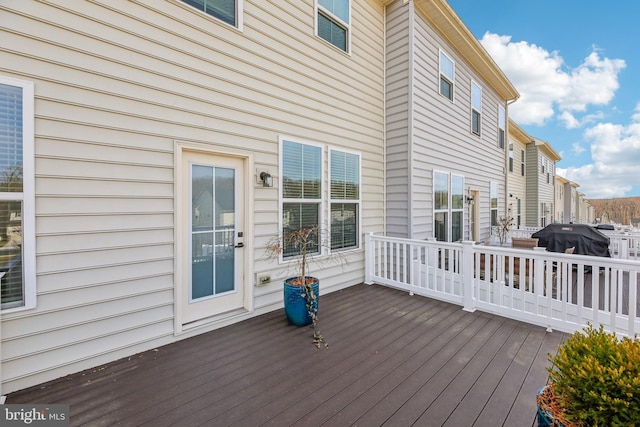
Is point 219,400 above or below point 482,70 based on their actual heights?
below

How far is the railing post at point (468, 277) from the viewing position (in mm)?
3725

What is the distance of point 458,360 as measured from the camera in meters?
2.52

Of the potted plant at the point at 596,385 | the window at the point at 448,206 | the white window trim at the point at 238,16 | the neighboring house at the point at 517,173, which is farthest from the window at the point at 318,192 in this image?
the neighboring house at the point at 517,173

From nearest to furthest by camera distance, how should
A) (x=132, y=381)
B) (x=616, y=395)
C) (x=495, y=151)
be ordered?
(x=616, y=395)
(x=132, y=381)
(x=495, y=151)

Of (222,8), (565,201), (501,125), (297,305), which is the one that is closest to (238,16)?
(222,8)

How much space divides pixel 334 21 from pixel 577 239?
6542 millimetres

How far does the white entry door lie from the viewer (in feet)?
9.88

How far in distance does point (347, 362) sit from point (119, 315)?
2.17 meters

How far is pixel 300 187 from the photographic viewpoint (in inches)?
158

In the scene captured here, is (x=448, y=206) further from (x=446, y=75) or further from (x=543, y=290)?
(x=446, y=75)

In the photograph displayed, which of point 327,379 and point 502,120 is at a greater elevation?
point 502,120

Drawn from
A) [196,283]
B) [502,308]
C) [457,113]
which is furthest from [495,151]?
[196,283]

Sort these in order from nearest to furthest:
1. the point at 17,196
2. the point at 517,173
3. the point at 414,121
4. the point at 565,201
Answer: the point at 17,196
the point at 414,121
the point at 517,173
the point at 565,201

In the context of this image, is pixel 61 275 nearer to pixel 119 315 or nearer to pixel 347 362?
pixel 119 315
